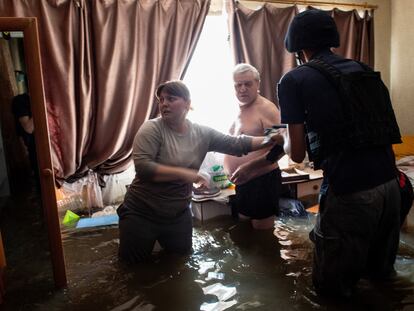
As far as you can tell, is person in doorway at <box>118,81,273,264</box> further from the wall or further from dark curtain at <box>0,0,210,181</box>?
the wall

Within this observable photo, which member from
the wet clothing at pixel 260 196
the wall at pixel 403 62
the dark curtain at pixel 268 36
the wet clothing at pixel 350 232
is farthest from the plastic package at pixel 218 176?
the wall at pixel 403 62

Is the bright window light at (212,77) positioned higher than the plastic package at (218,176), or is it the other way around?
the bright window light at (212,77)

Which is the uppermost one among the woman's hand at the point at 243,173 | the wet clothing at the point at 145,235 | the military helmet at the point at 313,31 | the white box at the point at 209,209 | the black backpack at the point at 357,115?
the military helmet at the point at 313,31

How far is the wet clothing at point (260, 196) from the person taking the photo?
2.31 m

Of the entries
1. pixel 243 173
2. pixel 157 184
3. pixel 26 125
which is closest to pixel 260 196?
pixel 243 173

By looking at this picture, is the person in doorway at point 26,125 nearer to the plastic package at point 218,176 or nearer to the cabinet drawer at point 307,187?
the plastic package at point 218,176

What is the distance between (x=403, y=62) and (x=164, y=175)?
3076mm

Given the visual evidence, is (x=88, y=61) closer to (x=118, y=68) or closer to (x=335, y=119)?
(x=118, y=68)

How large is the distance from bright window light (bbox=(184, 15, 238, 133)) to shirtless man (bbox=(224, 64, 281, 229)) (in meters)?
0.94

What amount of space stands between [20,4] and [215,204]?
212cm

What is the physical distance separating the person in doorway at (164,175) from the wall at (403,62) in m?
2.44

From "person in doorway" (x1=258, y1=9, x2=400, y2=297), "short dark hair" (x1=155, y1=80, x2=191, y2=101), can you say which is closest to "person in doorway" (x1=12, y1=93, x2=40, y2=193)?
"short dark hair" (x1=155, y1=80, x2=191, y2=101)

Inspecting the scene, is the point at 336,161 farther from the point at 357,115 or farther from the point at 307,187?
the point at 307,187

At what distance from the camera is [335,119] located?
1.44 metres
